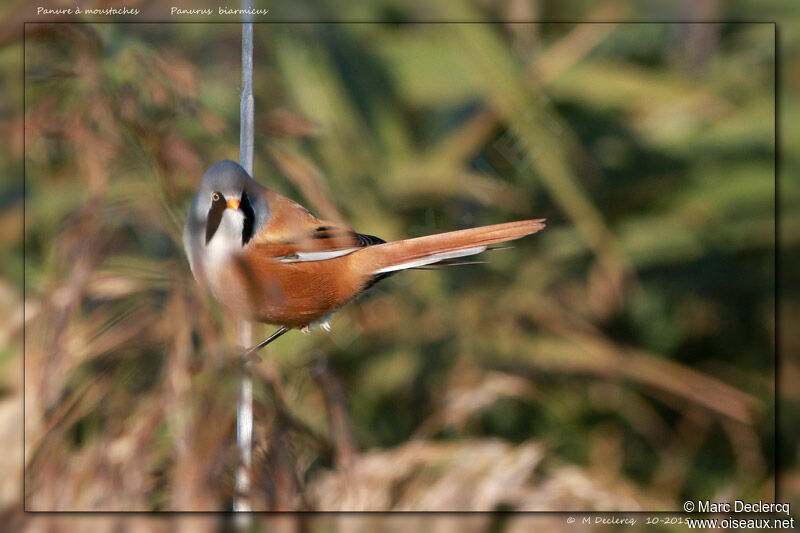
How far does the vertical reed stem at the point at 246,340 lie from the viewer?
58cm

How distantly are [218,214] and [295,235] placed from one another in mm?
84

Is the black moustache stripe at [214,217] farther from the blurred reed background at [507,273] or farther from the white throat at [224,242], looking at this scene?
the blurred reed background at [507,273]

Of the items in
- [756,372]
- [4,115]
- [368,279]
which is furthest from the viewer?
[756,372]

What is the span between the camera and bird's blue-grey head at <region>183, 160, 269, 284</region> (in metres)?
0.54

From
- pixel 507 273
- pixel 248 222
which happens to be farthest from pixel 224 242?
pixel 507 273

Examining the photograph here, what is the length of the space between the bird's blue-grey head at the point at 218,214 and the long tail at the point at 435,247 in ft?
0.48

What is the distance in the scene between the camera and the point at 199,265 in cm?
53

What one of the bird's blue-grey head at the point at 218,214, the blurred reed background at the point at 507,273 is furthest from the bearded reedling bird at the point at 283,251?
the blurred reed background at the point at 507,273

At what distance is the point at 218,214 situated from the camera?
552 mm

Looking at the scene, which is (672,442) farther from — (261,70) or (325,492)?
(261,70)

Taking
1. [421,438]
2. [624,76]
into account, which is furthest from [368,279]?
[624,76]

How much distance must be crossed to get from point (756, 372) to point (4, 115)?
9.22 ft

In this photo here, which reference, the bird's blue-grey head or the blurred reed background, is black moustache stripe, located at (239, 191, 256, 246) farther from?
the blurred reed background

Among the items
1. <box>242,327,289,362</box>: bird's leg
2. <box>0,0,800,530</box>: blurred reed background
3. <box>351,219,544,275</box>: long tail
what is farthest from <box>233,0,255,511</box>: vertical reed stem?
<box>0,0,800,530</box>: blurred reed background
